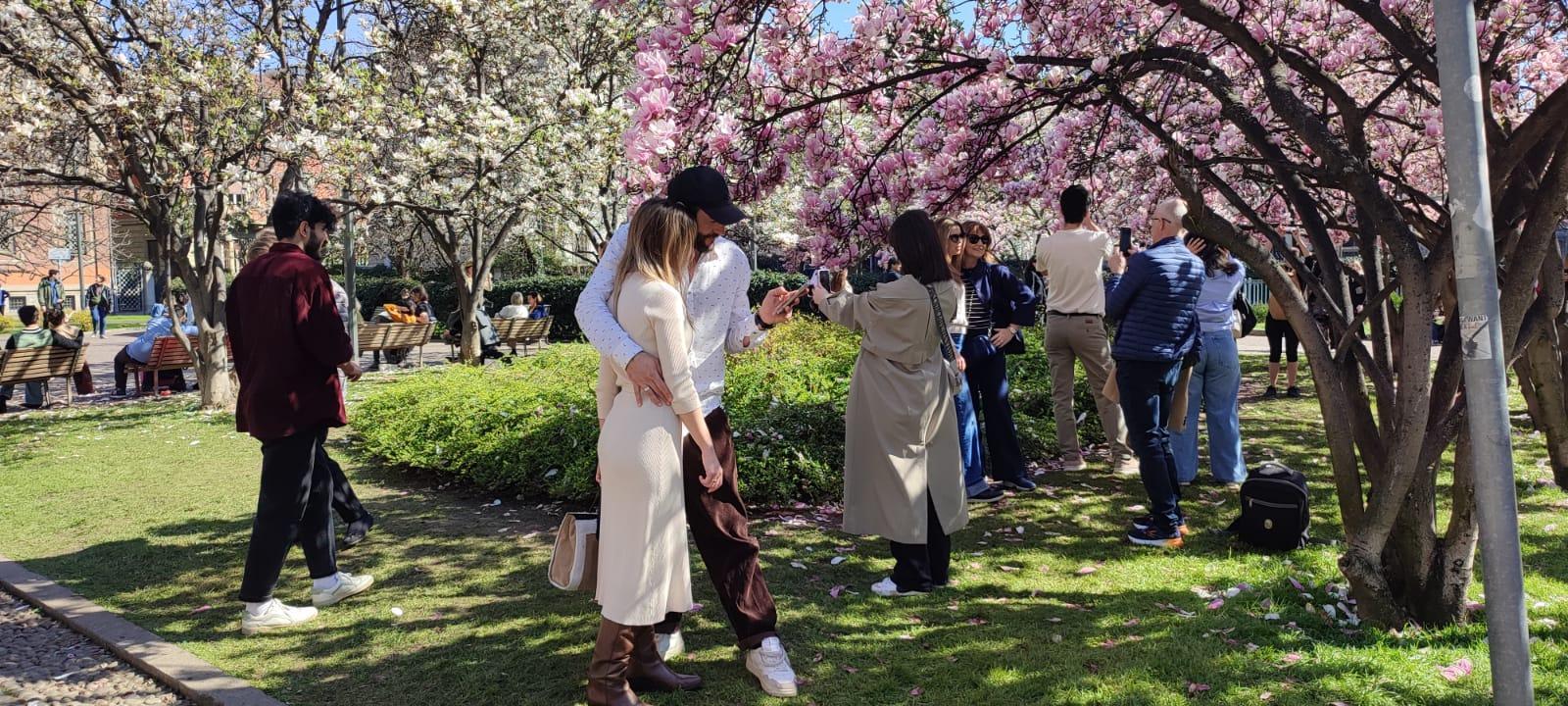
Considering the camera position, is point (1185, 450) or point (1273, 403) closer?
point (1185, 450)

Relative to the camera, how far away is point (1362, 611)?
12.7 ft

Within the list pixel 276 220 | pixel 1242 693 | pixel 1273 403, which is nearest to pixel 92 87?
pixel 276 220

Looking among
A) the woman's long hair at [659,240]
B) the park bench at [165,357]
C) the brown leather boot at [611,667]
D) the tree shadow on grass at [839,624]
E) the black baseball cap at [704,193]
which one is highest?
the black baseball cap at [704,193]

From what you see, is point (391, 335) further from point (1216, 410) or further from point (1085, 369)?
point (1216, 410)

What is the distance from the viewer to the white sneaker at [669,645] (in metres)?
3.73

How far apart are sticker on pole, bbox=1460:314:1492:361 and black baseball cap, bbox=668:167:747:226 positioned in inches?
79.1

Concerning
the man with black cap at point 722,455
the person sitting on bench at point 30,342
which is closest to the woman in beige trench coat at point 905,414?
the man with black cap at point 722,455

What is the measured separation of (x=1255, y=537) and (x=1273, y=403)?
565 cm

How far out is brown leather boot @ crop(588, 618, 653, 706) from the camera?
3217mm

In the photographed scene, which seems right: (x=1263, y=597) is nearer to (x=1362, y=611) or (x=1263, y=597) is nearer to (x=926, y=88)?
(x=1362, y=611)

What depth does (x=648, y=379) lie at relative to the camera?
304 centimetres

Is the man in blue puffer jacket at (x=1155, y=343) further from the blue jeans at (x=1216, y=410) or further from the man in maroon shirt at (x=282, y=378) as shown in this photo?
the man in maroon shirt at (x=282, y=378)

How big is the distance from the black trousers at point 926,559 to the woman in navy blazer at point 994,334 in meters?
1.87

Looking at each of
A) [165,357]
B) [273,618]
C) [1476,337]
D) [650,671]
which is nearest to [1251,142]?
[1476,337]
